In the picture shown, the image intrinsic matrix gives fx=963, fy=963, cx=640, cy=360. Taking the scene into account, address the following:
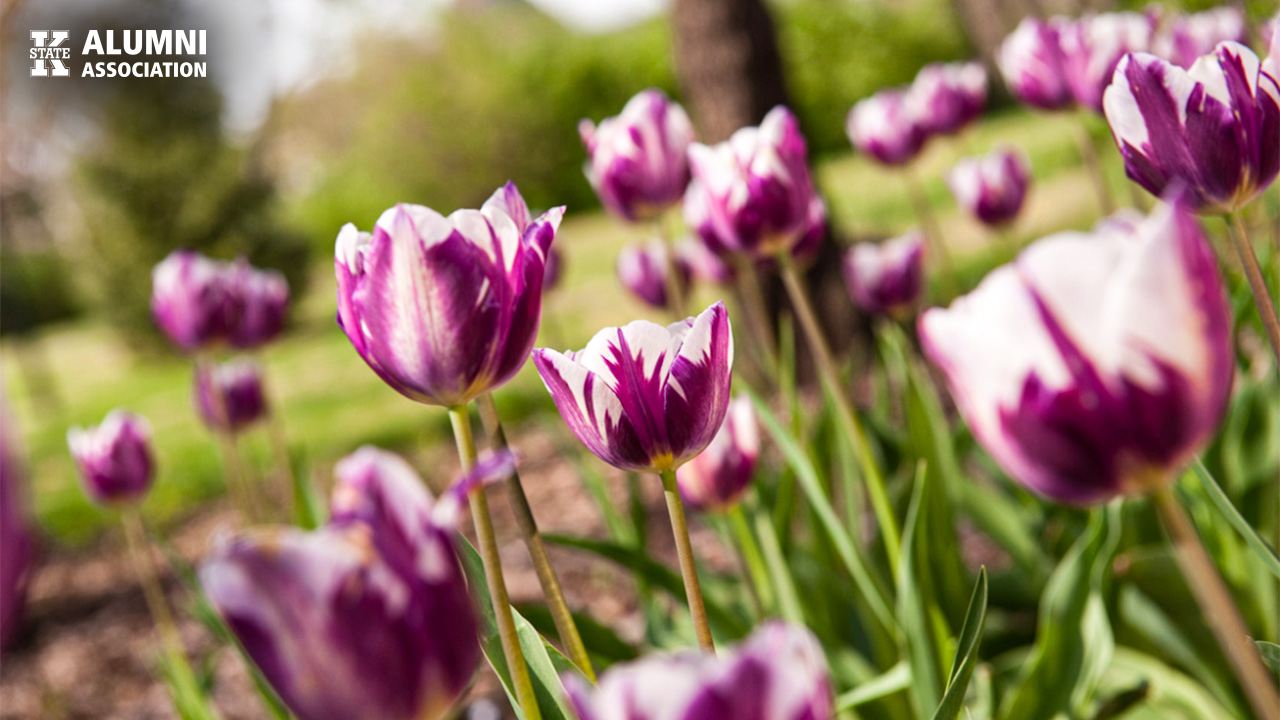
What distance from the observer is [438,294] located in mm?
667

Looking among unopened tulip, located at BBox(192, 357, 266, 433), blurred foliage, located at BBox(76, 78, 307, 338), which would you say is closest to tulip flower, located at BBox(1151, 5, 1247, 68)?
unopened tulip, located at BBox(192, 357, 266, 433)

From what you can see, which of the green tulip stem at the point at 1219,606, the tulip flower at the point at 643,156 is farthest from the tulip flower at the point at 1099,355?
the tulip flower at the point at 643,156

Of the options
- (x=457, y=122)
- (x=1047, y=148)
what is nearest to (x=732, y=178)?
(x=1047, y=148)

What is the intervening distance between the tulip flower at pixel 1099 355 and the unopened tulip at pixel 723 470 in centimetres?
74

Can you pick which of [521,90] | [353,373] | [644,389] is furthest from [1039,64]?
[521,90]

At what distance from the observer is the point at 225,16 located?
10023 mm

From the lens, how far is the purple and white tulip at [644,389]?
2.19ft

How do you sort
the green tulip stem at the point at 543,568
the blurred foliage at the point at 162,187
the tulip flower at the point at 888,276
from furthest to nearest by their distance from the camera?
the blurred foliage at the point at 162,187 → the tulip flower at the point at 888,276 → the green tulip stem at the point at 543,568

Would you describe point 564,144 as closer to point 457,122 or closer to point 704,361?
point 457,122

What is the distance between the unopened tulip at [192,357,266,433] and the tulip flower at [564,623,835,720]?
6.15 ft

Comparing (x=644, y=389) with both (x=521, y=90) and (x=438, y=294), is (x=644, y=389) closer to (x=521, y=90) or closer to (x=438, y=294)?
(x=438, y=294)

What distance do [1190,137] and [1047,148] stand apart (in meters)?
8.51

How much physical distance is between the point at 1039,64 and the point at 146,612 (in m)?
3.61

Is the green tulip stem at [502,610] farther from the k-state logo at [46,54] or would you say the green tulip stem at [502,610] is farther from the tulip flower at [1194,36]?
the k-state logo at [46,54]
